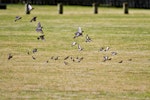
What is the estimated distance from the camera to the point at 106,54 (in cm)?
1984

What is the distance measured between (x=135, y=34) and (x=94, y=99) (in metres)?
15.5

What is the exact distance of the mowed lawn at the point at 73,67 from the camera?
42.4 ft

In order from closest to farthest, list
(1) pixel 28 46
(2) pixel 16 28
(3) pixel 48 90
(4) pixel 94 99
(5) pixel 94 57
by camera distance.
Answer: (4) pixel 94 99, (3) pixel 48 90, (5) pixel 94 57, (1) pixel 28 46, (2) pixel 16 28

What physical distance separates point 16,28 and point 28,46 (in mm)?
7960

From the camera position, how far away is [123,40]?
24328 millimetres

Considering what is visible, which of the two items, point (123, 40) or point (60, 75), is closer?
point (60, 75)

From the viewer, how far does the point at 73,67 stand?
55.0 feet

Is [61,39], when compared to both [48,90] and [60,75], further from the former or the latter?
[48,90]

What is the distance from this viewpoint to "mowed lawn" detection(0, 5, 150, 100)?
12922mm

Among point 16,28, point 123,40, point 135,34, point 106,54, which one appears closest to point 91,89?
point 106,54

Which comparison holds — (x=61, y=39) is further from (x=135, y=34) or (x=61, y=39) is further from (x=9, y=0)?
(x=9, y=0)

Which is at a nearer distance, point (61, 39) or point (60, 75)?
point (60, 75)

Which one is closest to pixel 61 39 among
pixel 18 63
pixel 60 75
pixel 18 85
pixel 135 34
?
pixel 135 34

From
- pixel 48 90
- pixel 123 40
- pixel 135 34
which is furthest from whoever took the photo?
pixel 135 34
